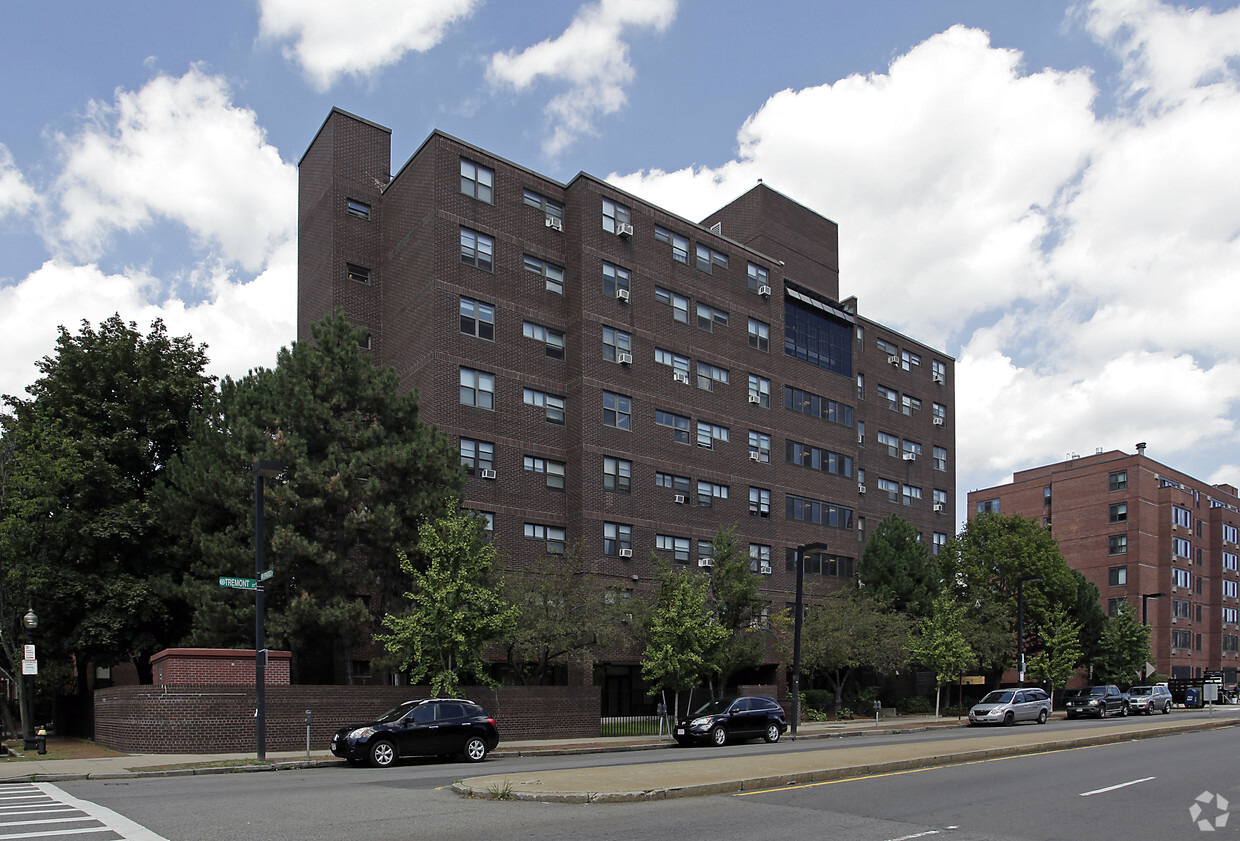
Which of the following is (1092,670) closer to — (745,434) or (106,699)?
(745,434)

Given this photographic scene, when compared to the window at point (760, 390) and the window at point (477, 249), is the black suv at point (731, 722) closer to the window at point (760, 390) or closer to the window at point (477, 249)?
the window at point (477, 249)

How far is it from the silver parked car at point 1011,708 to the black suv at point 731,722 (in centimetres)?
1395

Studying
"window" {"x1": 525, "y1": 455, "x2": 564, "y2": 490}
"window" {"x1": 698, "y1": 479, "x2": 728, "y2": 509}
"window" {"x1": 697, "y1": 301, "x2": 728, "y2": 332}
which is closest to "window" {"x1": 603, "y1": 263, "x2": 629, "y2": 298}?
"window" {"x1": 697, "y1": 301, "x2": 728, "y2": 332}

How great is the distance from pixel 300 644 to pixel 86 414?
12644 mm

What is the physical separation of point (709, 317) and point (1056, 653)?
94.5 ft

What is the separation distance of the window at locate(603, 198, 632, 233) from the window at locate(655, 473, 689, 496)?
1124 cm

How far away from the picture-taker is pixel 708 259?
4903 cm

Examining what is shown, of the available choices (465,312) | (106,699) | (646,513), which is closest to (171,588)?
(106,699)

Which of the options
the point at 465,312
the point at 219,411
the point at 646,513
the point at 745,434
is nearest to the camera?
the point at 219,411

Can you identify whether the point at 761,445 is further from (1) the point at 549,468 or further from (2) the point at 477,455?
(2) the point at 477,455

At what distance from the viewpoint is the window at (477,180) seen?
1612 inches

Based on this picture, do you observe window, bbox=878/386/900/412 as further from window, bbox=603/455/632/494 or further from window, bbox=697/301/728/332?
window, bbox=603/455/632/494

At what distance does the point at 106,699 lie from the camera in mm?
27578

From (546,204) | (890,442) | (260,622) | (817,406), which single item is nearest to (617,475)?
(546,204)
